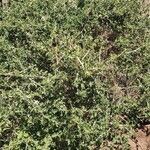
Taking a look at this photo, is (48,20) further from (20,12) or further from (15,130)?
(15,130)

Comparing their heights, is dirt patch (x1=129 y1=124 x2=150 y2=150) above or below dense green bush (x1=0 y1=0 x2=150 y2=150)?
below

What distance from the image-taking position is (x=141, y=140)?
24.2 ft

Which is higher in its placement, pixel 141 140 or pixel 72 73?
Answer: pixel 72 73

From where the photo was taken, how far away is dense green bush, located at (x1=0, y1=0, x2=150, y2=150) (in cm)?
565

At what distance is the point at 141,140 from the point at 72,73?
2217mm

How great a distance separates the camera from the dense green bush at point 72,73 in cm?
565

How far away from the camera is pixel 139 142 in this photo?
7.27m

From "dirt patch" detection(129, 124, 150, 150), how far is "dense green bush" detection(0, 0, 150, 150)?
25 cm

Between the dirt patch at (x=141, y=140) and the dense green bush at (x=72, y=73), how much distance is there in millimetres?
247

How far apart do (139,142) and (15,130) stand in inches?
95.1

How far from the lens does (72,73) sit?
5.86 metres

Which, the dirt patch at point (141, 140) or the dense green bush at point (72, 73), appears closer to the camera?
the dense green bush at point (72, 73)

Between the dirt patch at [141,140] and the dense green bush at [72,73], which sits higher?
the dense green bush at [72,73]

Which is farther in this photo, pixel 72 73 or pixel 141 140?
pixel 141 140
